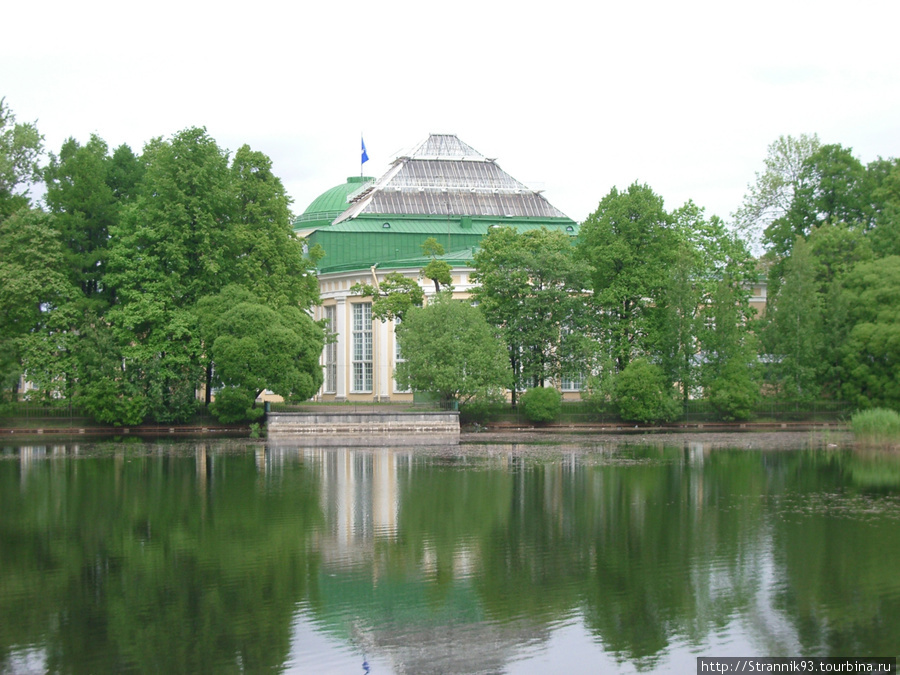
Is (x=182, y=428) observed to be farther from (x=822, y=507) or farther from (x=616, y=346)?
(x=822, y=507)

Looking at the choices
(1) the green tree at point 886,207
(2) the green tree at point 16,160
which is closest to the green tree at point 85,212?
(2) the green tree at point 16,160

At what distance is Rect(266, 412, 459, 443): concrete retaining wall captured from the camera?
175 feet

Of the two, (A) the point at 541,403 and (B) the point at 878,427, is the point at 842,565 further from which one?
(A) the point at 541,403

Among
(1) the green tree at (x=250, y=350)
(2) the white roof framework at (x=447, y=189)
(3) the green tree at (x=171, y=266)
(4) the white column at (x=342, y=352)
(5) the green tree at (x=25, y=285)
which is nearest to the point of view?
(1) the green tree at (x=250, y=350)

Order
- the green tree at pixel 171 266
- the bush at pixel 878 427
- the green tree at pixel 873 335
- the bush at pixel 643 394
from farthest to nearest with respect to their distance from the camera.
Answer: the bush at pixel 643 394 < the green tree at pixel 171 266 < the green tree at pixel 873 335 < the bush at pixel 878 427

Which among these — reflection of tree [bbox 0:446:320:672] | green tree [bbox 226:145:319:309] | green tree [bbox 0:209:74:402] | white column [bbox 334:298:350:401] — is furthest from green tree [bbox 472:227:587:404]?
reflection of tree [bbox 0:446:320:672]

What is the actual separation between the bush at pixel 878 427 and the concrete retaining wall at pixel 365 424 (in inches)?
764

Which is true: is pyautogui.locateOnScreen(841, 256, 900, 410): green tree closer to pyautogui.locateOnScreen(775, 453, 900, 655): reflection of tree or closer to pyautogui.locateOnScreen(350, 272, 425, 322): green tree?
pyautogui.locateOnScreen(350, 272, 425, 322): green tree

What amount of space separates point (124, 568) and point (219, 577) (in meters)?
2.02

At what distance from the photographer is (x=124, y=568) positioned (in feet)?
58.6

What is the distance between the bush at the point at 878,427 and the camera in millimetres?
41312

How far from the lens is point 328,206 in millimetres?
95750

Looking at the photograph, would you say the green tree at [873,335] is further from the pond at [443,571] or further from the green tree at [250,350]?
the green tree at [250,350]

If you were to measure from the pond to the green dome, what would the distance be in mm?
62782
